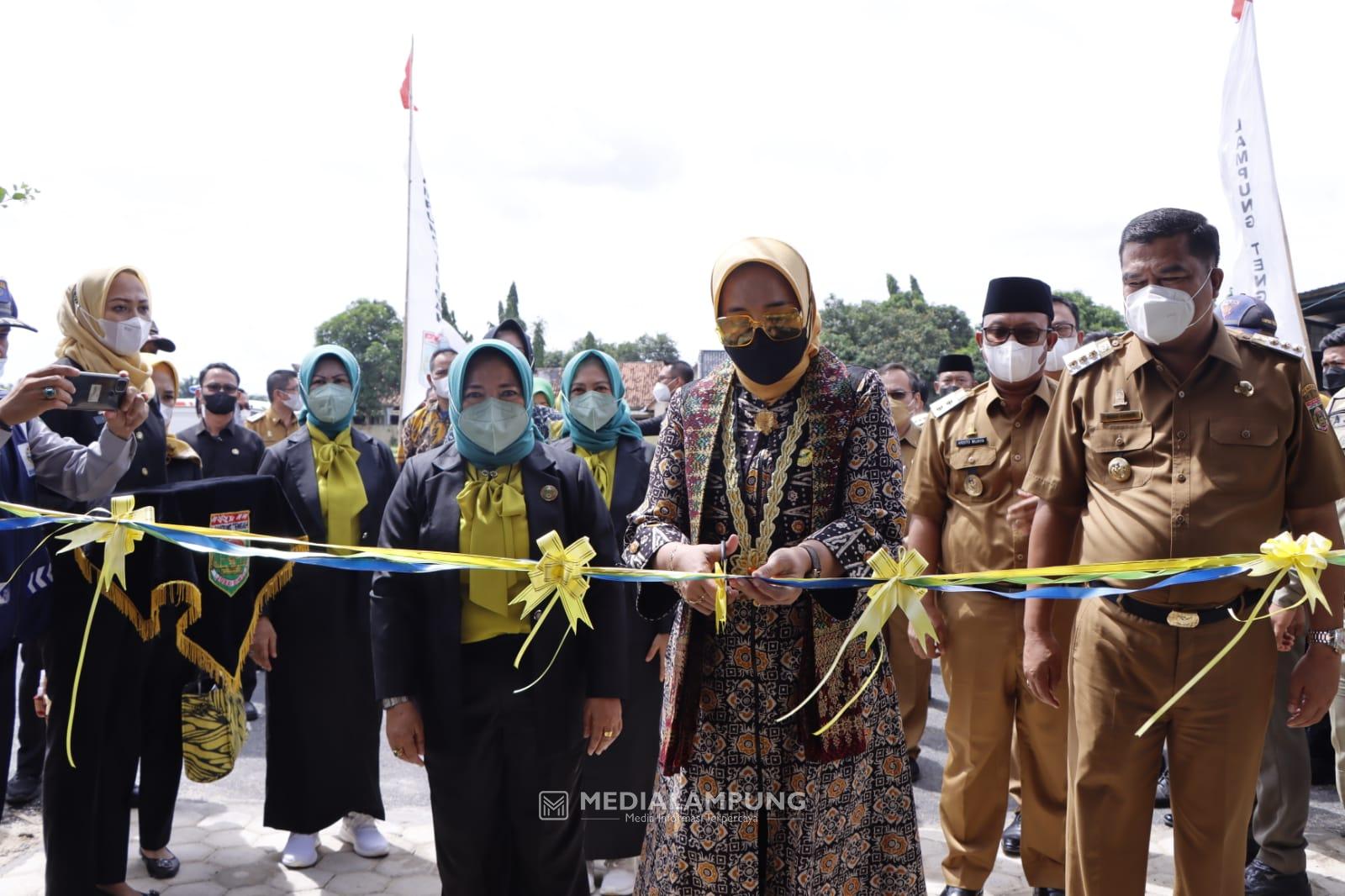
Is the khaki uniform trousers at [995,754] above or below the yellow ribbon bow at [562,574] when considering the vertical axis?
below

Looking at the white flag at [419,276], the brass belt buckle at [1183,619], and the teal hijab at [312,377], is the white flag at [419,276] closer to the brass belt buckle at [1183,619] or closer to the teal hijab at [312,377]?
the teal hijab at [312,377]

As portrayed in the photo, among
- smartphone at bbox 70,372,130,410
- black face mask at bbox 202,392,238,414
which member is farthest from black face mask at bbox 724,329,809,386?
black face mask at bbox 202,392,238,414

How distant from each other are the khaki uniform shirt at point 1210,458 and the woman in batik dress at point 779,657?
73 centimetres

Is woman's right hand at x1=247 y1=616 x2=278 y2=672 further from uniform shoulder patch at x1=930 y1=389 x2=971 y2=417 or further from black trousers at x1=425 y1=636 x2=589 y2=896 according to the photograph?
uniform shoulder patch at x1=930 y1=389 x2=971 y2=417

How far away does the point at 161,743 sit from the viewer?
154 inches

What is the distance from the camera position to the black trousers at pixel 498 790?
3.00m

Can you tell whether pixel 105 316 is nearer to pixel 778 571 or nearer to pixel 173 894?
pixel 173 894

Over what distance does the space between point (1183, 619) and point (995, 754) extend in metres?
1.29

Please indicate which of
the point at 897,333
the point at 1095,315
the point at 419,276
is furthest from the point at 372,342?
the point at 419,276

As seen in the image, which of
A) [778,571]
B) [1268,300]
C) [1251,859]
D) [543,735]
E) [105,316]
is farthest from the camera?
[1268,300]

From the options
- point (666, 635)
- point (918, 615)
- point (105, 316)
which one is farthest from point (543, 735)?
point (105, 316)

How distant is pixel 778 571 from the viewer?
92.9 inches

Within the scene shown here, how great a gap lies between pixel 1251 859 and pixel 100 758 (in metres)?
4.51

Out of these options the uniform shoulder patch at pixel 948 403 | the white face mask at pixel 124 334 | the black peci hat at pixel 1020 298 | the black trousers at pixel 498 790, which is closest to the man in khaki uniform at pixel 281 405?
the white face mask at pixel 124 334
